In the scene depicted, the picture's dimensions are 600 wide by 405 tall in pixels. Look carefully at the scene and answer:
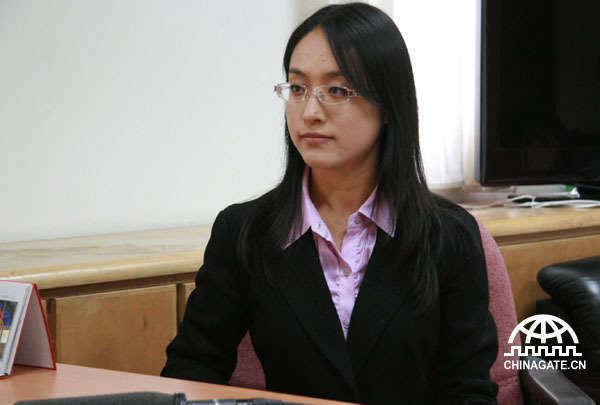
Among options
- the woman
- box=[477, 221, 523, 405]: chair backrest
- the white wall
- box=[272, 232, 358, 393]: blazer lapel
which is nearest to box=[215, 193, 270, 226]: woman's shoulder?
the woman

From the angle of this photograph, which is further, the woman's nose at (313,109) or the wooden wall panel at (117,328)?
the wooden wall panel at (117,328)

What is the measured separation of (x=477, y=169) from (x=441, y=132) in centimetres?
20

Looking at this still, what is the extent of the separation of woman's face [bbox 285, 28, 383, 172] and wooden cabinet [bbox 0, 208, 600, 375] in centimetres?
57

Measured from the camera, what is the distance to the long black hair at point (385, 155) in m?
1.30

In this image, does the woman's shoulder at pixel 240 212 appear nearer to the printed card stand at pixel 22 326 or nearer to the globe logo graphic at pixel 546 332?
the printed card stand at pixel 22 326

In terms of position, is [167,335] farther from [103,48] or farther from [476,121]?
[476,121]

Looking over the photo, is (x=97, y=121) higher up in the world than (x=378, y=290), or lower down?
higher up

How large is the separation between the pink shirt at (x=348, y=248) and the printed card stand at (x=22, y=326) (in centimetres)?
46

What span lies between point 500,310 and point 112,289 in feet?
2.81

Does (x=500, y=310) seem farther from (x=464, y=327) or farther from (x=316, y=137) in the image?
(x=316, y=137)

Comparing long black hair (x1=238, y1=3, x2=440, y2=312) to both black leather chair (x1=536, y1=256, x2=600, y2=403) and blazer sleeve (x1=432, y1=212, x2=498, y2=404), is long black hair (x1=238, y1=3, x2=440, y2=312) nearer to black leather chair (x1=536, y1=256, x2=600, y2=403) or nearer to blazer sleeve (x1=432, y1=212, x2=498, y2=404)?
blazer sleeve (x1=432, y1=212, x2=498, y2=404)

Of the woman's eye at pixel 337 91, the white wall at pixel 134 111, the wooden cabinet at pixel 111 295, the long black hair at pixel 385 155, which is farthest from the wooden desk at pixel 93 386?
the white wall at pixel 134 111

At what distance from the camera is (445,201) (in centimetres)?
148

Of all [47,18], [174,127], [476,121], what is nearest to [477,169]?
[476,121]
